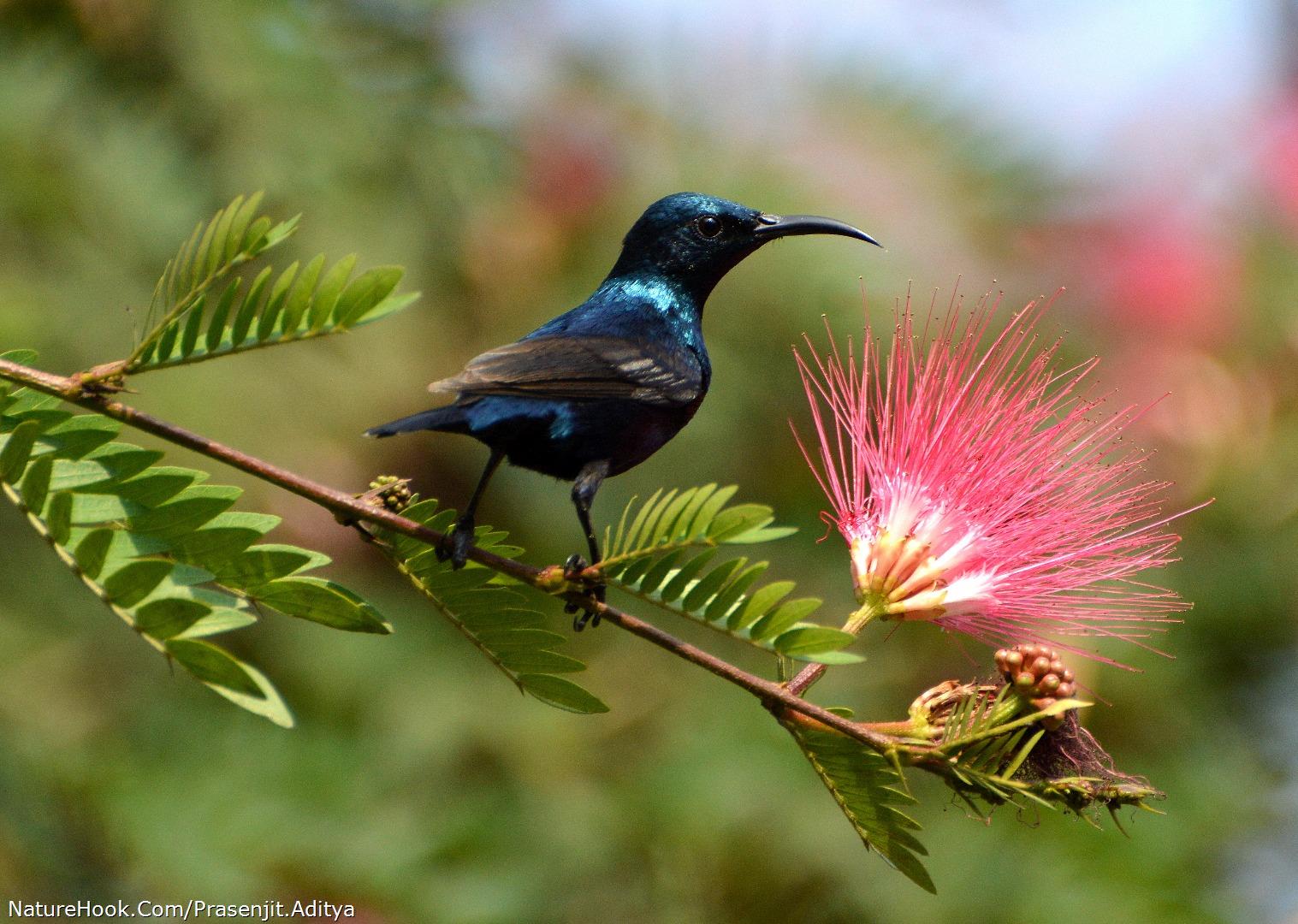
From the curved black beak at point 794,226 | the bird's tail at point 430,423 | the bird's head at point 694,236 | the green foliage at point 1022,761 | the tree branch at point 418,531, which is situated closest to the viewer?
the tree branch at point 418,531

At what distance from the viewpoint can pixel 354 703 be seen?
5207 mm

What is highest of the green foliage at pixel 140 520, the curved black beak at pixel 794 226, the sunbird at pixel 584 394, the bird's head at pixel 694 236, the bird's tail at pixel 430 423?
the curved black beak at pixel 794 226

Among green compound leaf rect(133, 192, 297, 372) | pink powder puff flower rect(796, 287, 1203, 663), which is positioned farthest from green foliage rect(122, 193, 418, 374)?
pink powder puff flower rect(796, 287, 1203, 663)

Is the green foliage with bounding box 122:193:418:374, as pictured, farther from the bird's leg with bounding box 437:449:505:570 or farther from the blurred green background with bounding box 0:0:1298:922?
the blurred green background with bounding box 0:0:1298:922

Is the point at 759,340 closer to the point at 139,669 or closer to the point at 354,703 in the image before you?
the point at 354,703

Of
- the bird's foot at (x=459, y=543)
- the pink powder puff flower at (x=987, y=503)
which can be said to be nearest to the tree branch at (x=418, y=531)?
the bird's foot at (x=459, y=543)

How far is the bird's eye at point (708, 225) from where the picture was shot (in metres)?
3.06

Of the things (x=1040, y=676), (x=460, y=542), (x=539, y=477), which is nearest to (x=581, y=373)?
(x=460, y=542)

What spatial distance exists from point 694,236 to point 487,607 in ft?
4.36

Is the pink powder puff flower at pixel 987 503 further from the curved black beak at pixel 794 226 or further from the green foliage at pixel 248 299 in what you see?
the green foliage at pixel 248 299

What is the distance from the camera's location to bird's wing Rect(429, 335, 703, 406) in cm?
245

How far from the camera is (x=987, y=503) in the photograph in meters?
2.28

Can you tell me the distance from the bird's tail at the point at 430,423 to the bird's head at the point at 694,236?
79 centimetres

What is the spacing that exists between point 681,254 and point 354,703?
287 centimetres
